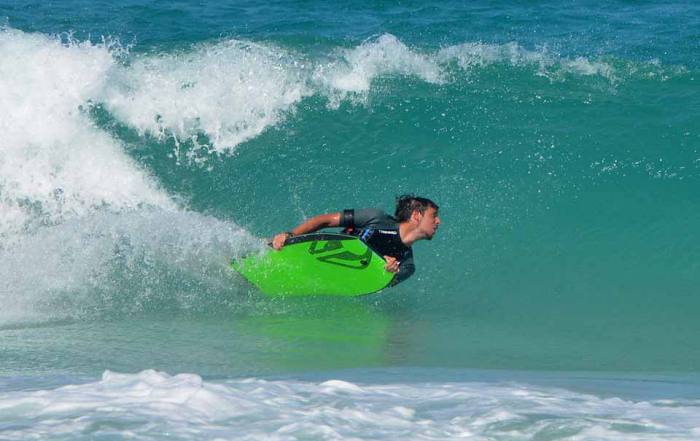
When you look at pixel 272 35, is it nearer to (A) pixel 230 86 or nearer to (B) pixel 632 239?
(A) pixel 230 86

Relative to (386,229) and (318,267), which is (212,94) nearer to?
(318,267)

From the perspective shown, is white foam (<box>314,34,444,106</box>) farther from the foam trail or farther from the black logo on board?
the black logo on board

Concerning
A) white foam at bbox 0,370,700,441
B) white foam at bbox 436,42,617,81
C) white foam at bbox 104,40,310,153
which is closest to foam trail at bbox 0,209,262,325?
white foam at bbox 104,40,310,153

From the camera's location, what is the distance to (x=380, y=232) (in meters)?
7.23

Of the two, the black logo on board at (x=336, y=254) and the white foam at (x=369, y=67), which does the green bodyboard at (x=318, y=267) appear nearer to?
the black logo on board at (x=336, y=254)

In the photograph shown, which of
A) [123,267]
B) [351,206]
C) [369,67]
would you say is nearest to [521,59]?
[369,67]

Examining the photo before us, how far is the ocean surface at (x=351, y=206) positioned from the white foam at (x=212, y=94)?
0.11 ft

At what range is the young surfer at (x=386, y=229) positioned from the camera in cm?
715

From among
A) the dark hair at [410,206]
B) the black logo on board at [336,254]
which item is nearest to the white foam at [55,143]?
the black logo on board at [336,254]

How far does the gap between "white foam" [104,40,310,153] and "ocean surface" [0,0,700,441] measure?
0.11ft

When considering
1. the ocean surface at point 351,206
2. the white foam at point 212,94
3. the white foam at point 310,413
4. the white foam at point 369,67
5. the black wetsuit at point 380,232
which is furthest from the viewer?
the white foam at point 369,67

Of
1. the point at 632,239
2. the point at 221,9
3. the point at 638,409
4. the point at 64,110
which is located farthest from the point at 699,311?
the point at 221,9

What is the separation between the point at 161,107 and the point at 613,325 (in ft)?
19.5

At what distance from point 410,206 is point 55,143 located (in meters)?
4.74
